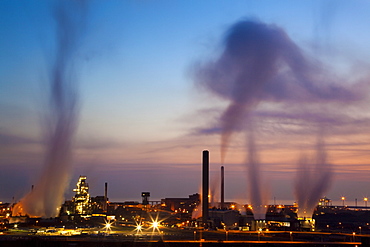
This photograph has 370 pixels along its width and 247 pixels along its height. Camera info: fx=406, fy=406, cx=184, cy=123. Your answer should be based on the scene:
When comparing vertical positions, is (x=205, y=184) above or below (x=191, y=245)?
above

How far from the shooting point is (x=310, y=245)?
257 ft

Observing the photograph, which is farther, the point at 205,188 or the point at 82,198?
the point at 82,198

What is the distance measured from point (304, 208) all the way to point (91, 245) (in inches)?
4742

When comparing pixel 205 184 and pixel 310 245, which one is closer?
pixel 310 245

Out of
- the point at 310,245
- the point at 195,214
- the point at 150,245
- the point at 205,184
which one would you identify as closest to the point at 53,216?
the point at 195,214

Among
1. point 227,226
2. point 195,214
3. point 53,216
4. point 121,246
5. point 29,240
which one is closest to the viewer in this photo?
point 121,246

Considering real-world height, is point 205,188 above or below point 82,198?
above

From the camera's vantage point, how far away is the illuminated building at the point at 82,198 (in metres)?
171

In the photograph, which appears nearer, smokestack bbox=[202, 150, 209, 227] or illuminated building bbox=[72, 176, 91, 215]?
smokestack bbox=[202, 150, 209, 227]

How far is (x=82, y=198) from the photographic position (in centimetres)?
17275

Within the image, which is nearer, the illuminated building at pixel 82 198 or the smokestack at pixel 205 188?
the smokestack at pixel 205 188

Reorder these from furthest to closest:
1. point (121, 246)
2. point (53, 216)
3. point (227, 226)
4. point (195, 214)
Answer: point (53, 216)
point (195, 214)
point (227, 226)
point (121, 246)

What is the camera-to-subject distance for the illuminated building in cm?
17088

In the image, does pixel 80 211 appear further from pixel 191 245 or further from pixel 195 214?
pixel 191 245
